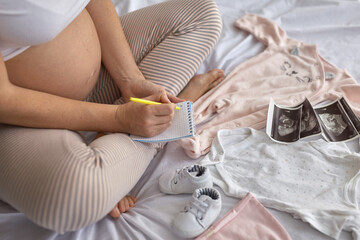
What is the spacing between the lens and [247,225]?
76 cm

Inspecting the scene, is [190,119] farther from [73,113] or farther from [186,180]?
[73,113]

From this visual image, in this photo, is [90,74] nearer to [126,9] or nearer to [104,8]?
[104,8]

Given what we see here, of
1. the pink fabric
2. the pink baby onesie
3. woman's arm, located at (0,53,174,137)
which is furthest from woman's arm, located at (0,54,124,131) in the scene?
the pink fabric

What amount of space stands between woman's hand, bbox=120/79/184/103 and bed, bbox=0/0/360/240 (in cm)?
16

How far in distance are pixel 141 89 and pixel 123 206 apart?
32 centimetres

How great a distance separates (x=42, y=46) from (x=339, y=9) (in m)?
1.13

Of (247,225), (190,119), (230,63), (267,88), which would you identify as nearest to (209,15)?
(230,63)

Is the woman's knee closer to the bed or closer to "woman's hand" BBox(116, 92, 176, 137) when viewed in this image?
the bed

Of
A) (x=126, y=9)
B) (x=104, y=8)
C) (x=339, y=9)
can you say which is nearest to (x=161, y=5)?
(x=104, y=8)

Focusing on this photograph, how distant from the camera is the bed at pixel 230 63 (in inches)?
30.4

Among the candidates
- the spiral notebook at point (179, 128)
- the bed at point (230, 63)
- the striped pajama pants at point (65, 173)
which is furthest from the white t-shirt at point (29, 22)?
the bed at point (230, 63)

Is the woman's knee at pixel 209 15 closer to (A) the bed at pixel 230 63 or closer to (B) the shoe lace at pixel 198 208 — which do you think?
(A) the bed at pixel 230 63

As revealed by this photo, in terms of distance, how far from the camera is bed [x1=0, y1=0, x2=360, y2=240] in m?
0.77

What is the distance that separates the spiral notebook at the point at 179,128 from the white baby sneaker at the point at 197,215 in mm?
143
